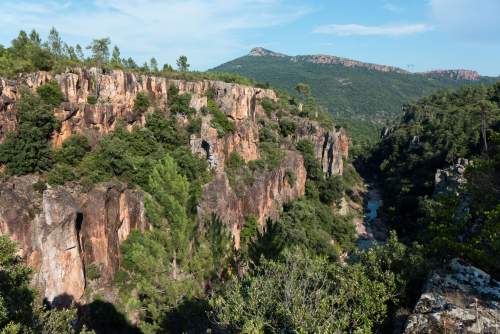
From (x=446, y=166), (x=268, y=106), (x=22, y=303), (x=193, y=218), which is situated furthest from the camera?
(x=268, y=106)

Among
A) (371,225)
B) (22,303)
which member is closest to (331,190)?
(371,225)

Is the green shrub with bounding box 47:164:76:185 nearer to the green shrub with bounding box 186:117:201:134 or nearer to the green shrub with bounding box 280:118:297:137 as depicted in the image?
the green shrub with bounding box 186:117:201:134

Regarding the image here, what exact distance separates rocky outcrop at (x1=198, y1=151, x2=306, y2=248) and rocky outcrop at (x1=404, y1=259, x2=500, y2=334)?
853 inches

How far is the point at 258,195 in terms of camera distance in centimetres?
4569

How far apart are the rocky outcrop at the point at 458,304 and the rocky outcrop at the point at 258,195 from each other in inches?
853

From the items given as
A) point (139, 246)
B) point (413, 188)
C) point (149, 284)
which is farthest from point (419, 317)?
point (413, 188)

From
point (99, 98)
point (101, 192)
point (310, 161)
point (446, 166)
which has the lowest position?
point (446, 166)

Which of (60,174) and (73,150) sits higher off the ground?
(73,150)

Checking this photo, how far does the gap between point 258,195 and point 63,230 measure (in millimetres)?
24786

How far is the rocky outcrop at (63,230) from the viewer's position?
26.0 m

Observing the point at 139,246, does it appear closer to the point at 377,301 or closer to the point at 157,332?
the point at 157,332

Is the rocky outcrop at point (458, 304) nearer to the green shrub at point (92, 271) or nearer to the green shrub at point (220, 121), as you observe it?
the green shrub at point (92, 271)

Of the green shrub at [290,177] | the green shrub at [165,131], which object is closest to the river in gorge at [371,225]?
the green shrub at [290,177]

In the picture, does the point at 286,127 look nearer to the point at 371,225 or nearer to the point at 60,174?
the point at 371,225
